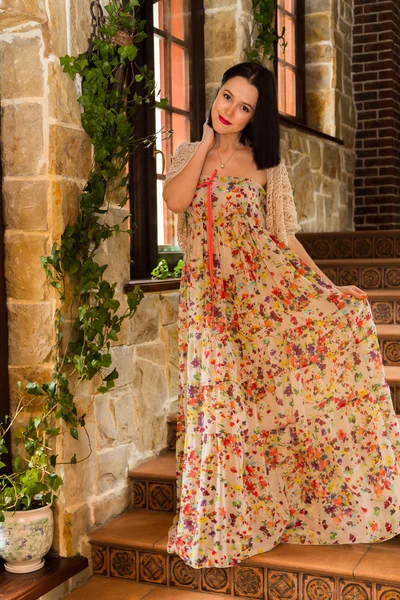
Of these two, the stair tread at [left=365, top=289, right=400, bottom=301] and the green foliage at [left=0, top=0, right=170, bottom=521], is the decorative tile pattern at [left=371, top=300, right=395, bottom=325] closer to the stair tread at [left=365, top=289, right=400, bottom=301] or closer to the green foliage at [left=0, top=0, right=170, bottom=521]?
the stair tread at [left=365, top=289, right=400, bottom=301]

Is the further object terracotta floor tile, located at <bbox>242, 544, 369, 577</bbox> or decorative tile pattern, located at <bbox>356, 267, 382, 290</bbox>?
decorative tile pattern, located at <bbox>356, 267, 382, 290</bbox>

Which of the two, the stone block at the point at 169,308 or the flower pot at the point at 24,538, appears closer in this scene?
the flower pot at the point at 24,538

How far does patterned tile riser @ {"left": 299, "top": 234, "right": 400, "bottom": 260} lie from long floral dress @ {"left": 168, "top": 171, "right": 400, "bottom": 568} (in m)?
2.20

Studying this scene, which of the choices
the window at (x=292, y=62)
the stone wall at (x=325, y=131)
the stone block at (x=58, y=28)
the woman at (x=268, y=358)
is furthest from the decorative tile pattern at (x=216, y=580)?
the window at (x=292, y=62)

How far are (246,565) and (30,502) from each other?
799mm

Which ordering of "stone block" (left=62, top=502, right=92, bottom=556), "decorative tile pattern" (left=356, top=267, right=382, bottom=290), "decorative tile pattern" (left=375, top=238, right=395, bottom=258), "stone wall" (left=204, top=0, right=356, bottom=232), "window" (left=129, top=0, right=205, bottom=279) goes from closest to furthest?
"stone block" (left=62, top=502, right=92, bottom=556) < "window" (left=129, top=0, right=205, bottom=279) < "decorative tile pattern" (left=356, top=267, right=382, bottom=290) < "decorative tile pattern" (left=375, top=238, right=395, bottom=258) < "stone wall" (left=204, top=0, right=356, bottom=232)

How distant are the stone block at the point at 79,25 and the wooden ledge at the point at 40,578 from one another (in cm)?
187

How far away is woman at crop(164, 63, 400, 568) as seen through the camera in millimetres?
2695

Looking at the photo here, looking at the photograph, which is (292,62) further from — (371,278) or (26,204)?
(26,204)

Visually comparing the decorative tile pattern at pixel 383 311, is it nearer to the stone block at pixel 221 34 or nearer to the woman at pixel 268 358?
the woman at pixel 268 358

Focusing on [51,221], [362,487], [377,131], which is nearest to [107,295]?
[51,221]

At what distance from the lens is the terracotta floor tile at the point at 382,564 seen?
247 centimetres

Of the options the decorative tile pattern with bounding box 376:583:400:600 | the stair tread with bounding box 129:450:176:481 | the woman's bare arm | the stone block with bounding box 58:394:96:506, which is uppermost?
the woman's bare arm

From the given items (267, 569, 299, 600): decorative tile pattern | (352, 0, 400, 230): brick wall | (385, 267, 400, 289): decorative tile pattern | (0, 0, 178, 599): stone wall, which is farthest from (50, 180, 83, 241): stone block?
(352, 0, 400, 230): brick wall
